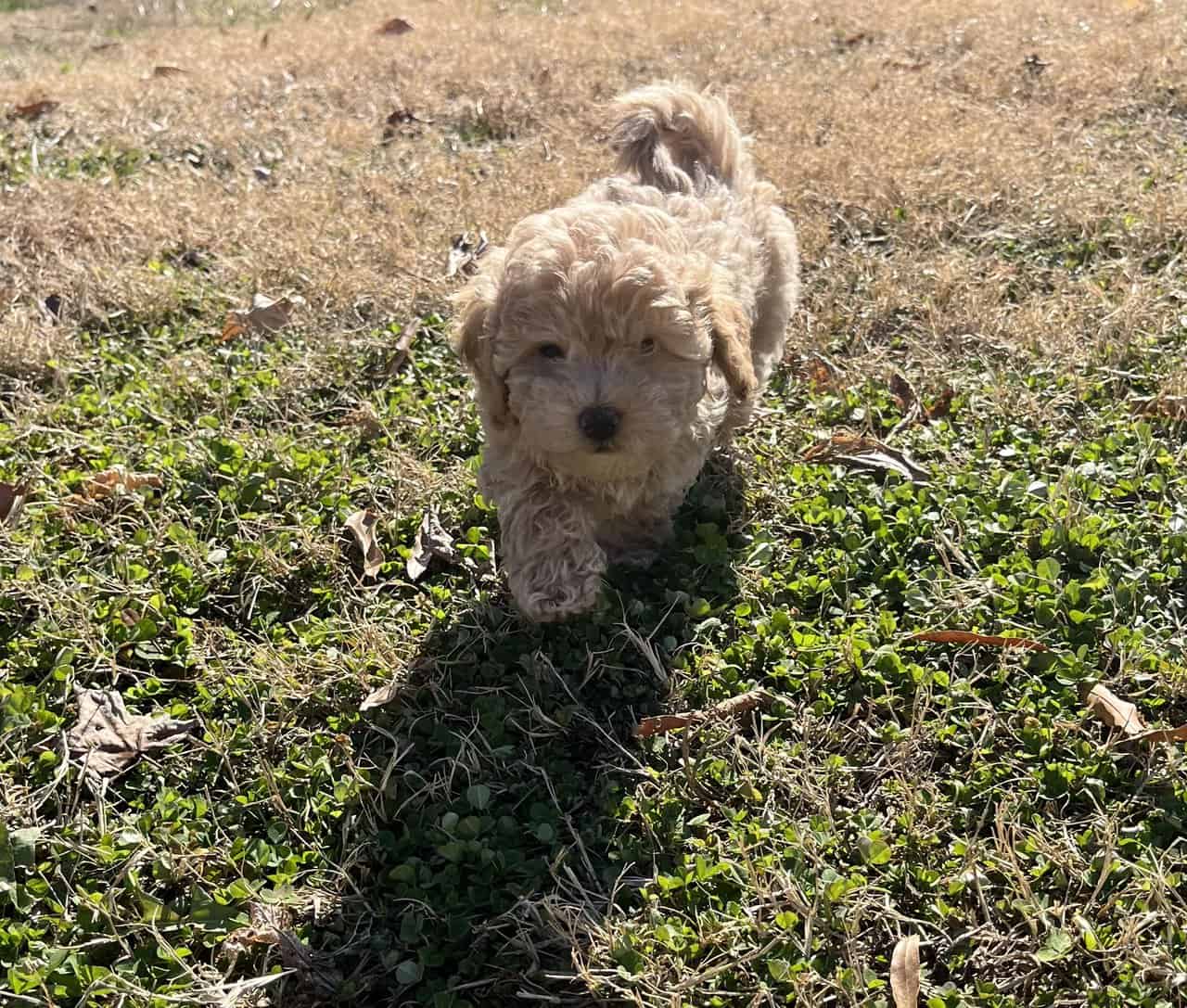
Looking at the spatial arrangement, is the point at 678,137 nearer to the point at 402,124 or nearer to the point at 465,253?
the point at 465,253

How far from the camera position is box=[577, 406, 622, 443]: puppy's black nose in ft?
9.32

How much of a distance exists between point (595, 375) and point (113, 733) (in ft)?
5.25

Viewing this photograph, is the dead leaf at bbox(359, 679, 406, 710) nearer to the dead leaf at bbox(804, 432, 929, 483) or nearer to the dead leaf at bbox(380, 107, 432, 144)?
the dead leaf at bbox(804, 432, 929, 483)

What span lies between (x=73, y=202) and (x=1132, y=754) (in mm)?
5671

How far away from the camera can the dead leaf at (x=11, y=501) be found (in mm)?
3596

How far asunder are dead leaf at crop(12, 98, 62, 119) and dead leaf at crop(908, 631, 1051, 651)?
7.01m

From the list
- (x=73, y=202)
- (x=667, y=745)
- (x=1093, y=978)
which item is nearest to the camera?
(x=1093, y=978)

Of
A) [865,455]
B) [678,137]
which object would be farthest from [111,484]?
[865,455]

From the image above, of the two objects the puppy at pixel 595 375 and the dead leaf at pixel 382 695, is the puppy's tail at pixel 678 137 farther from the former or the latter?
the dead leaf at pixel 382 695

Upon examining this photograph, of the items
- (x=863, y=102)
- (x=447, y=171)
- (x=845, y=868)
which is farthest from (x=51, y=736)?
(x=863, y=102)

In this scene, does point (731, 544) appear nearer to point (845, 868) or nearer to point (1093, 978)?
point (845, 868)

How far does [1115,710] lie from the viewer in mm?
2654

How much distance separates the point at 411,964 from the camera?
7.50ft

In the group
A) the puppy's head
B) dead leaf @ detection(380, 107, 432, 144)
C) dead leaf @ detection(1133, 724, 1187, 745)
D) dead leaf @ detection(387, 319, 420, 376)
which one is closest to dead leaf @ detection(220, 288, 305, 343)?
dead leaf @ detection(387, 319, 420, 376)
